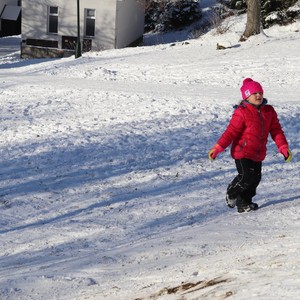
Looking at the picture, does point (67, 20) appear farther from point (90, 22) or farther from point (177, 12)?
point (177, 12)

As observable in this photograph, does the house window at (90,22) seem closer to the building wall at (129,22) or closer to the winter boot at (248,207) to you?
the building wall at (129,22)

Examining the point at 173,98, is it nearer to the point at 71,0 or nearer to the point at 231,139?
the point at 231,139

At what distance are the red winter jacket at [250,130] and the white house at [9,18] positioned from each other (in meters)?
43.5

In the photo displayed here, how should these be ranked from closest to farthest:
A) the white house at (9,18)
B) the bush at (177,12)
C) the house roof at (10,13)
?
1. the bush at (177,12)
2. the house roof at (10,13)
3. the white house at (9,18)

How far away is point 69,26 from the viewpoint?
33.9 metres

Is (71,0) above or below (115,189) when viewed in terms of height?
above

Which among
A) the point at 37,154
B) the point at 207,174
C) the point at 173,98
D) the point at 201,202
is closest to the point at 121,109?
the point at 173,98

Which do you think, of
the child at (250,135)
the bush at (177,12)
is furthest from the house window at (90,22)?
the child at (250,135)

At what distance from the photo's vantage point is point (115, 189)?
9.95 meters

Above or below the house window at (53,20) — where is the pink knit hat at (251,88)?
above

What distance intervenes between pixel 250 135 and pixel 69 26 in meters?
28.1

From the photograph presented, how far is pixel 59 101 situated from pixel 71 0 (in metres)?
19.4

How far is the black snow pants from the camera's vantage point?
23.6ft

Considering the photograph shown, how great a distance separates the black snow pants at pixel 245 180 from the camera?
284 inches
